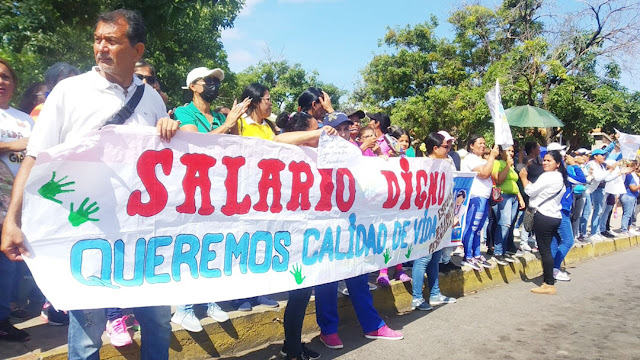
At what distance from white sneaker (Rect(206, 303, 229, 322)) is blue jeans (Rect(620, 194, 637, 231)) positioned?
9.82m

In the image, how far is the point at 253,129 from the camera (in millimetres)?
4129

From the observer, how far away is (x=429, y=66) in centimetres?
2584

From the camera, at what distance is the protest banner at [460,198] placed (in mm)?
5566

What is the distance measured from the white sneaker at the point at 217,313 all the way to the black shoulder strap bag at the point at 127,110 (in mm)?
1775

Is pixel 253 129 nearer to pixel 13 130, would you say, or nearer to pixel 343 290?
pixel 13 130

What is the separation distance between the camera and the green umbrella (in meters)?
9.41

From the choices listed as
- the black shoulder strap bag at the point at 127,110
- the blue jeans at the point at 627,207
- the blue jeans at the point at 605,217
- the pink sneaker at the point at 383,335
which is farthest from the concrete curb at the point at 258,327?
the blue jeans at the point at 627,207

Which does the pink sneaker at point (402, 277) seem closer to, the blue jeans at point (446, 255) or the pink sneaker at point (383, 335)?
A: the blue jeans at point (446, 255)

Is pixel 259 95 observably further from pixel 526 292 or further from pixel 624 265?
pixel 624 265

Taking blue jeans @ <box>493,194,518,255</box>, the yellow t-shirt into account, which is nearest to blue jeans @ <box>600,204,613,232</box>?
blue jeans @ <box>493,194,518,255</box>

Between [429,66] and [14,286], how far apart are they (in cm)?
2455

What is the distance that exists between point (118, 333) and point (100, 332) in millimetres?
824

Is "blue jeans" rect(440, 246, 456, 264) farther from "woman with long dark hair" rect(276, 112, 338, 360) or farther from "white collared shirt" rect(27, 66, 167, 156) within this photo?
"white collared shirt" rect(27, 66, 167, 156)

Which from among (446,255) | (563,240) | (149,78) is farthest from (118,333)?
(563,240)
